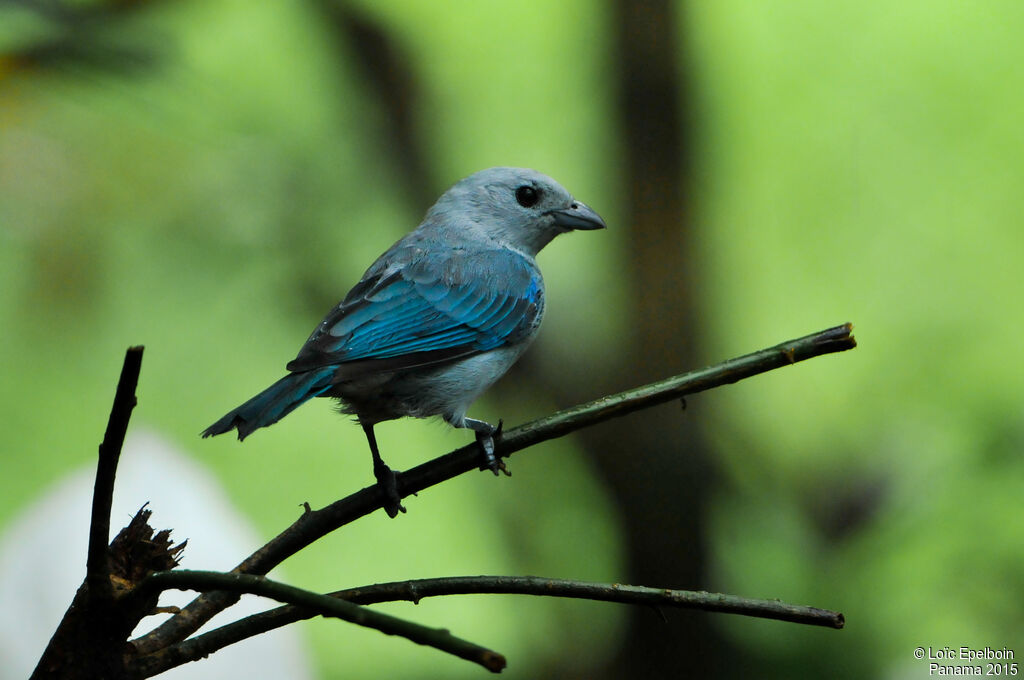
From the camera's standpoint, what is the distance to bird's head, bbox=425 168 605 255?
9.60 ft

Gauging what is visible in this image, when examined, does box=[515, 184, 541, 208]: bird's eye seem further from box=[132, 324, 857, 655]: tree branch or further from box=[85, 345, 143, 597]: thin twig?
box=[85, 345, 143, 597]: thin twig

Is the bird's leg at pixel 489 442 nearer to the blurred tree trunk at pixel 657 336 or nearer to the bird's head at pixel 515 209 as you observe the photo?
the bird's head at pixel 515 209

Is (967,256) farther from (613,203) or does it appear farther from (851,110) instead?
(613,203)

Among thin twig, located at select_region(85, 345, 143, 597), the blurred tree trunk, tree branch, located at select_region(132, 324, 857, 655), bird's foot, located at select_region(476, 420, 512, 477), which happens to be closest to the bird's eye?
bird's foot, located at select_region(476, 420, 512, 477)

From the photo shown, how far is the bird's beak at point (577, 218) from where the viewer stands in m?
2.89

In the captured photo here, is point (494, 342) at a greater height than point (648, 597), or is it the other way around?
point (494, 342)

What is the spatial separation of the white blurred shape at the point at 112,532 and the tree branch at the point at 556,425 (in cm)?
275

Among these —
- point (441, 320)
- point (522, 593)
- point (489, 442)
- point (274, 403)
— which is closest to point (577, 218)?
point (441, 320)

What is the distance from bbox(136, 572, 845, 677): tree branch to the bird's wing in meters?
0.75

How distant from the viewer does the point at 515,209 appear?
2.96m

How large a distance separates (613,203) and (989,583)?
2.36 metres

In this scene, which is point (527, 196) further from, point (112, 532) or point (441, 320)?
point (112, 532)

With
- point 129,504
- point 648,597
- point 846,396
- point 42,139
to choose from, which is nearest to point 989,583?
point 846,396

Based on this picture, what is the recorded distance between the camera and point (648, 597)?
1.33 metres
